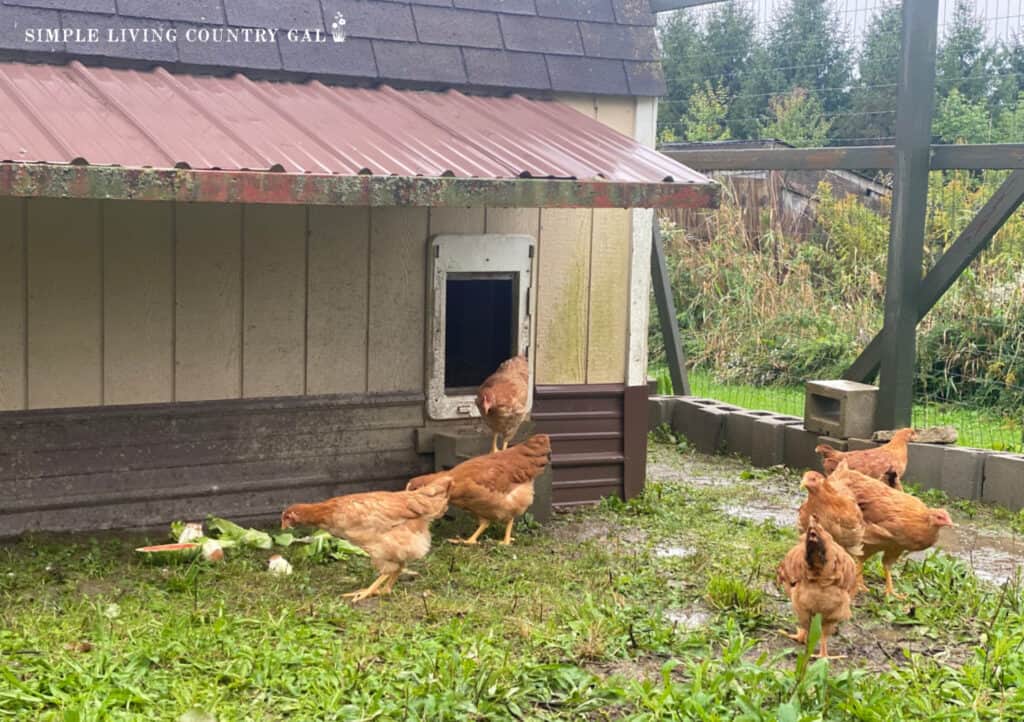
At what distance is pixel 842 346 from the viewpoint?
13.4 meters

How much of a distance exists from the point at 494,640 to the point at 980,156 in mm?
5382

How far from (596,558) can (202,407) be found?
7.90 ft

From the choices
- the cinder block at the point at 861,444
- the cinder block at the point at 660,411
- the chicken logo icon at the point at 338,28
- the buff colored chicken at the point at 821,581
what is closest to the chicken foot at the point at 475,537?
the buff colored chicken at the point at 821,581

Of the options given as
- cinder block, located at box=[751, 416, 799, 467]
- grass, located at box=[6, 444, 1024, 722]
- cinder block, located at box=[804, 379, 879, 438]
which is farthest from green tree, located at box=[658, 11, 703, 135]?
grass, located at box=[6, 444, 1024, 722]

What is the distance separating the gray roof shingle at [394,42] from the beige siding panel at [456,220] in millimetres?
775

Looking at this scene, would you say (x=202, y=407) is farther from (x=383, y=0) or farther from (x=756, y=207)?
(x=756, y=207)

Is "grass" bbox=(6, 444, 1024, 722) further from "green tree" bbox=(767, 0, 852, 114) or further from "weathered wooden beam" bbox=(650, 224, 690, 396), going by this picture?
"green tree" bbox=(767, 0, 852, 114)

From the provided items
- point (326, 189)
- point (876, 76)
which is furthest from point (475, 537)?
point (876, 76)

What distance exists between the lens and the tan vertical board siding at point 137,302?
735cm

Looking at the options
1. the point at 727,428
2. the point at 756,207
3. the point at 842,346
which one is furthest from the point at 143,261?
the point at 756,207

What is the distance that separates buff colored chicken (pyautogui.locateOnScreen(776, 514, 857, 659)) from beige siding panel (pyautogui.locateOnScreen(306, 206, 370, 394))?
3.24m

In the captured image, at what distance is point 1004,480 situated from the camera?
9.37 metres

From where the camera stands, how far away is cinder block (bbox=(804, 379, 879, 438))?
10148 mm

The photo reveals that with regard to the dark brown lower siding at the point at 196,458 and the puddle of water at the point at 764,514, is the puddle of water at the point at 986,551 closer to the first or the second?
the puddle of water at the point at 764,514
